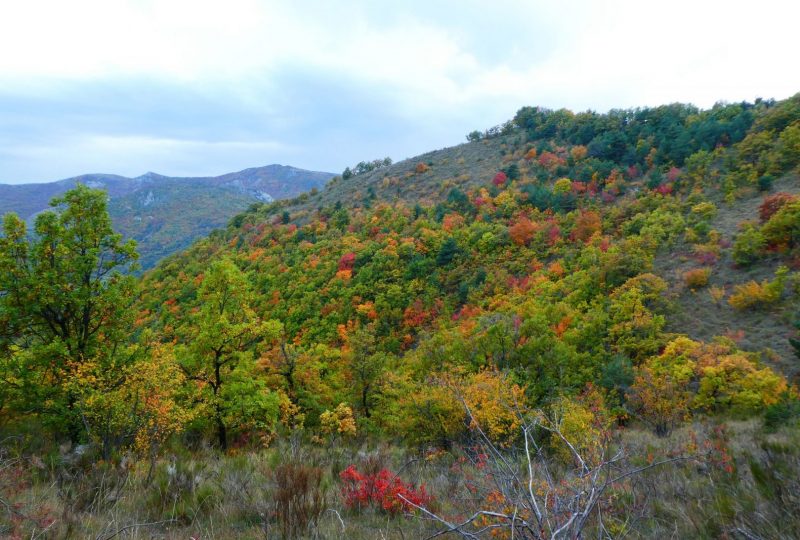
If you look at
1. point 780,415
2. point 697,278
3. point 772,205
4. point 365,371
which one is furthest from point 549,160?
point 780,415

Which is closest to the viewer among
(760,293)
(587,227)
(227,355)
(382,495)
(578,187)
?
(382,495)

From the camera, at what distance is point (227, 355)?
15.3 m

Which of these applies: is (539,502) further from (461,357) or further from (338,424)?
(461,357)

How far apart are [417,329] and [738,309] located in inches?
913

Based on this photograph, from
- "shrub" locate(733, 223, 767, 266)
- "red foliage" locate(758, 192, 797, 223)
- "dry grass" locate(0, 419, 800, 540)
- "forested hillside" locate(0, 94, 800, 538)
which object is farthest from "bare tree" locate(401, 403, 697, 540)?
"red foliage" locate(758, 192, 797, 223)

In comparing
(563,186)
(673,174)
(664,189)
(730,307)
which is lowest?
(730,307)

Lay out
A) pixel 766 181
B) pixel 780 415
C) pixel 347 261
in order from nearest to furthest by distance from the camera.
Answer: pixel 780 415 < pixel 766 181 < pixel 347 261

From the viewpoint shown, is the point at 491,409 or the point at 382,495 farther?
the point at 491,409

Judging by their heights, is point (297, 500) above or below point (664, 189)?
below

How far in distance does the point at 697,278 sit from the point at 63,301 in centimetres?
3305

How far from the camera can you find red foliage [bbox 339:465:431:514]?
3855 millimetres

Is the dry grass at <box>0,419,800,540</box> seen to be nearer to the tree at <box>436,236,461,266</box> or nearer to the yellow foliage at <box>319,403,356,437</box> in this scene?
the yellow foliage at <box>319,403,356,437</box>

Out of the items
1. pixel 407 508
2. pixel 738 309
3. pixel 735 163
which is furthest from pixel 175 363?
pixel 735 163

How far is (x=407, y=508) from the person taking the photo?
386cm
